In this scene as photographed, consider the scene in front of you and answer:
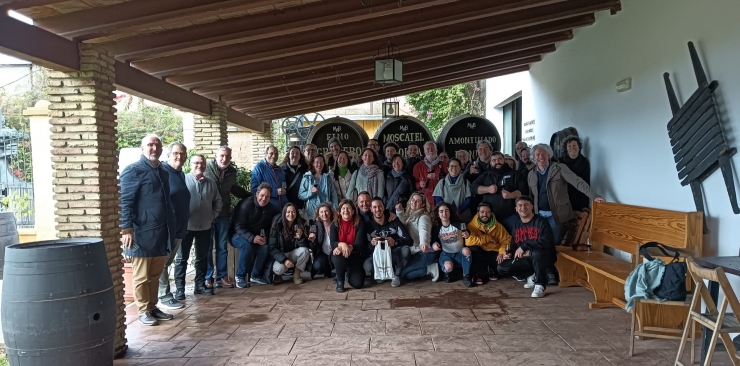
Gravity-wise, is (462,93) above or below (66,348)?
above

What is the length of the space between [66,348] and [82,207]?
112 cm

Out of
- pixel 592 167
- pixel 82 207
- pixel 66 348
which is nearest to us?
pixel 66 348

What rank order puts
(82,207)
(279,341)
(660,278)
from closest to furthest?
(660,278) < (82,207) < (279,341)

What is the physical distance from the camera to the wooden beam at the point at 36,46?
3.27m

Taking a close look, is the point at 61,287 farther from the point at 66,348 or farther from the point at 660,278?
the point at 660,278

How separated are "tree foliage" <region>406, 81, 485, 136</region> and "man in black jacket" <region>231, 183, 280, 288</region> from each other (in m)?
14.4

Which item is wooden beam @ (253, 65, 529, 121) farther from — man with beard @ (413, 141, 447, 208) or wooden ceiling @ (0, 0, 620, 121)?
man with beard @ (413, 141, 447, 208)

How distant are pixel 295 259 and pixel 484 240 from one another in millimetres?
2190

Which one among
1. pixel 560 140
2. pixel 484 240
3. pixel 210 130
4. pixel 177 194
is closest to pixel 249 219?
pixel 177 194

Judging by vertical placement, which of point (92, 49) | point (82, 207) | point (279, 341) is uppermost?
point (92, 49)

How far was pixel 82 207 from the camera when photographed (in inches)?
153

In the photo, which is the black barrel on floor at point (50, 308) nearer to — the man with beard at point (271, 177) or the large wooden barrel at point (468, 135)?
the man with beard at point (271, 177)

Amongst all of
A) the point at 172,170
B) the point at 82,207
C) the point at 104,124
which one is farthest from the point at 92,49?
the point at 172,170

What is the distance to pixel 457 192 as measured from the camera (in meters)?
6.64
